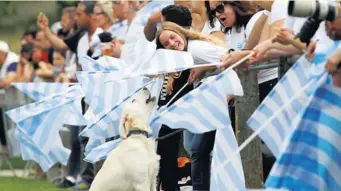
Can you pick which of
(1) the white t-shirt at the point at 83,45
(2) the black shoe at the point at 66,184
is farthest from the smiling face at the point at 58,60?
(2) the black shoe at the point at 66,184

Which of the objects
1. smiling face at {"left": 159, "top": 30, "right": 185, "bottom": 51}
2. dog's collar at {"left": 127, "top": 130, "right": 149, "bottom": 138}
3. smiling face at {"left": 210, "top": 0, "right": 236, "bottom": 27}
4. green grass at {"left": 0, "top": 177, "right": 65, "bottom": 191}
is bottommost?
green grass at {"left": 0, "top": 177, "right": 65, "bottom": 191}

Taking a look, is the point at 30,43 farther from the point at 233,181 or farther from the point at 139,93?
the point at 233,181

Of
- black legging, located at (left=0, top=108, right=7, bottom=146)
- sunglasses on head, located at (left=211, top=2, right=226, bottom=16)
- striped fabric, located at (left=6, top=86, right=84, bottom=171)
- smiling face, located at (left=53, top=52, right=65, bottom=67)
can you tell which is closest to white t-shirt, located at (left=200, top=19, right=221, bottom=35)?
sunglasses on head, located at (left=211, top=2, right=226, bottom=16)

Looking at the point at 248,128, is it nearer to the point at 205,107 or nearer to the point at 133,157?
the point at 133,157

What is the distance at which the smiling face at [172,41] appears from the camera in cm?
931

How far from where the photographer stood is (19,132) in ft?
38.6

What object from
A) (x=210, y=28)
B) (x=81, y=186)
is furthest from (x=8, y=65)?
(x=210, y=28)

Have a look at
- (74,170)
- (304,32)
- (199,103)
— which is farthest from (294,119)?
(74,170)

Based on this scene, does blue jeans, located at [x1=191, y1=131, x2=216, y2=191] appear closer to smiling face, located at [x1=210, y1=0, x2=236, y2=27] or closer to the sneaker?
smiling face, located at [x1=210, y1=0, x2=236, y2=27]

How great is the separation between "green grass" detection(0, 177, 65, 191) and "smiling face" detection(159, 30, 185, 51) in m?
4.54

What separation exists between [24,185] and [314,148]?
857cm

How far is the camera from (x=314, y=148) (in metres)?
6.19

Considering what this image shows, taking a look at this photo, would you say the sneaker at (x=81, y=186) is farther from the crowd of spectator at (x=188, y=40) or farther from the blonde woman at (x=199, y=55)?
the blonde woman at (x=199, y=55)

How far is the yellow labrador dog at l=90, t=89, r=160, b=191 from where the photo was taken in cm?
916
